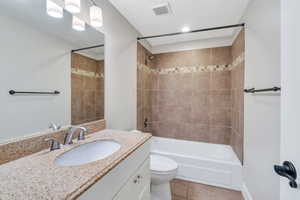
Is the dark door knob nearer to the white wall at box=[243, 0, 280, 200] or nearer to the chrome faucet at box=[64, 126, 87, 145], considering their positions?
the white wall at box=[243, 0, 280, 200]

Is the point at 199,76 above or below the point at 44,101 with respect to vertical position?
above

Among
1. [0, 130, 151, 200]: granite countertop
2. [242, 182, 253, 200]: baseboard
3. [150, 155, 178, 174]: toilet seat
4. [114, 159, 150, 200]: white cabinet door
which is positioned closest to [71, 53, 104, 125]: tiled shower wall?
[0, 130, 151, 200]: granite countertop

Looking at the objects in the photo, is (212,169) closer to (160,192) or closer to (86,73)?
(160,192)

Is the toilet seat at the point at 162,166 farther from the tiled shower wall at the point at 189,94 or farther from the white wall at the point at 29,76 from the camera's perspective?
the white wall at the point at 29,76

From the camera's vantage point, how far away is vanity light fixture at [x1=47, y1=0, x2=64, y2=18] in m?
0.95

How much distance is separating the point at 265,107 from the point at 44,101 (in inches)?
71.9

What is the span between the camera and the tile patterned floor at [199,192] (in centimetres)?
166

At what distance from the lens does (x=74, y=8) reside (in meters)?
1.03

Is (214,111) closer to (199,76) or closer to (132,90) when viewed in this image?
(199,76)

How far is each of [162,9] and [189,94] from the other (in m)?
1.61

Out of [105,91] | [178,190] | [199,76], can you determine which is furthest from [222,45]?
[178,190]

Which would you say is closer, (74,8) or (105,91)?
(74,8)

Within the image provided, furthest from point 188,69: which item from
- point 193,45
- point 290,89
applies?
point 290,89

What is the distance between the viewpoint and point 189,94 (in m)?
2.70
